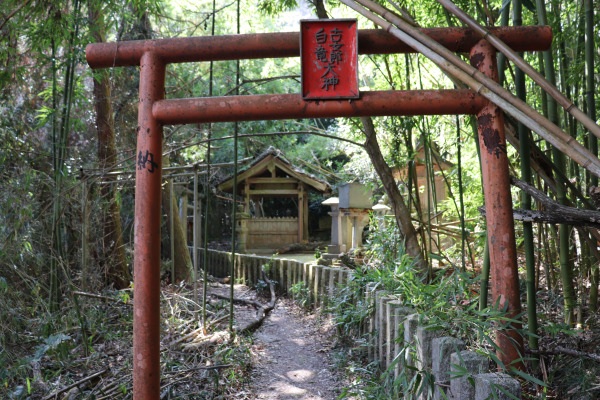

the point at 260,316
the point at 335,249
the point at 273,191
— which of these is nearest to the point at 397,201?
the point at 260,316

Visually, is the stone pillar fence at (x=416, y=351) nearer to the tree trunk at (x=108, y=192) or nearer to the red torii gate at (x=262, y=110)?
the red torii gate at (x=262, y=110)

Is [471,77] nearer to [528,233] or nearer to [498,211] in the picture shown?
[498,211]

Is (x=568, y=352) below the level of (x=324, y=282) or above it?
above

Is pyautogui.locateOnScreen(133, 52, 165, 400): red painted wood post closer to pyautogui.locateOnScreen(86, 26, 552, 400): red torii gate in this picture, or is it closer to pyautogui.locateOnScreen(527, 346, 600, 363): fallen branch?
pyautogui.locateOnScreen(86, 26, 552, 400): red torii gate

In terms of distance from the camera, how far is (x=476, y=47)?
7.97 ft

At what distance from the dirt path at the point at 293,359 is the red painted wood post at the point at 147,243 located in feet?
4.44

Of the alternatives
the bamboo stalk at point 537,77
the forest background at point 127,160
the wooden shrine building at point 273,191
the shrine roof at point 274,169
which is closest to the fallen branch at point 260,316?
the forest background at point 127,160

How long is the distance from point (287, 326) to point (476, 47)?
4416 millimetres

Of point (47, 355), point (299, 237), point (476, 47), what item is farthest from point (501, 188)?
point (299, 237)

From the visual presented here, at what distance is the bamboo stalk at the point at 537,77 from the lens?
6.07 feet

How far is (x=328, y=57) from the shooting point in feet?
8.07

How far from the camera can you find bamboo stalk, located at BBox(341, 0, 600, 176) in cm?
194

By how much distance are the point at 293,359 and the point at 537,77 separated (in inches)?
137

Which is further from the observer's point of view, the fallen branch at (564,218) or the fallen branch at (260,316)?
the fallen branch at (260,316)
